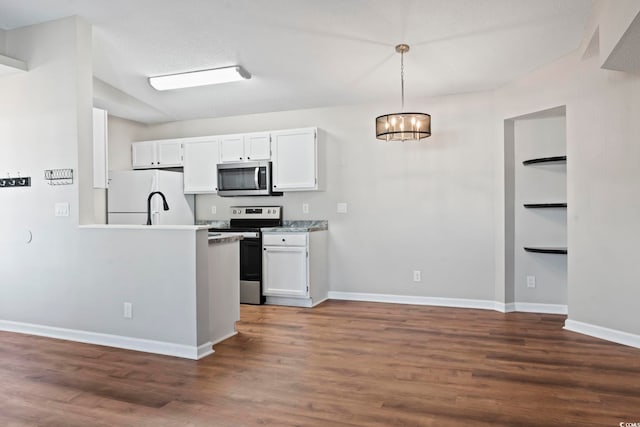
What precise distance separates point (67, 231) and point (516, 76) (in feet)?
14.0

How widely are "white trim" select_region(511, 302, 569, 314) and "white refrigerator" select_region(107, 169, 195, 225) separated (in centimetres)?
406

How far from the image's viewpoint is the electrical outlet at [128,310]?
339cm

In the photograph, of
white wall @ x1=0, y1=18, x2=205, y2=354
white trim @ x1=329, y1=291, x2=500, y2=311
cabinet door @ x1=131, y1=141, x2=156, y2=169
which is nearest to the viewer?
white wall @ x1=0, y1=18, x2=205, y2=354

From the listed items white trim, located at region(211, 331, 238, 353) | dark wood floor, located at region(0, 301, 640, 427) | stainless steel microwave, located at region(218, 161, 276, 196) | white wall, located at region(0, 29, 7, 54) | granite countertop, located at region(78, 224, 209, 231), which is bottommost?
dark wood floor, located at region(0, 301, 640, 427)

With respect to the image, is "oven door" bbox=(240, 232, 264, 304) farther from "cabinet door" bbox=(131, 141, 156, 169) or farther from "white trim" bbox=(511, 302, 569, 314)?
"white trim" bbox=(511, 302, 569, 314)

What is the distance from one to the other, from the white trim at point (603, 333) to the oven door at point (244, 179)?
11.1 feet

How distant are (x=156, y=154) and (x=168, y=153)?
0.19 meters

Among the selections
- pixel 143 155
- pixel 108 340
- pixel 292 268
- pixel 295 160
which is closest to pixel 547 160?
pixel 295 160

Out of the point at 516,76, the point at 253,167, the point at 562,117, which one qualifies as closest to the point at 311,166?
the point at 253,167

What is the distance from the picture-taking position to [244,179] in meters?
5.32

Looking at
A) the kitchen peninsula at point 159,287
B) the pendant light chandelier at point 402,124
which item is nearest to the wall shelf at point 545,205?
the pendant light chandelier at point 402,124

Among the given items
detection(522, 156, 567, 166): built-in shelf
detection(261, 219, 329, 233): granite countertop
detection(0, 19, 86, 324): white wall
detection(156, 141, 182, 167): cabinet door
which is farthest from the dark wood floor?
detection(156, 141, 182, 167): cabinet door

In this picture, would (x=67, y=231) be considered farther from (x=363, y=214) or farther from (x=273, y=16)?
(x=363, y=214)

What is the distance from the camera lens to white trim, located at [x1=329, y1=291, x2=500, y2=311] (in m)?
4.72
